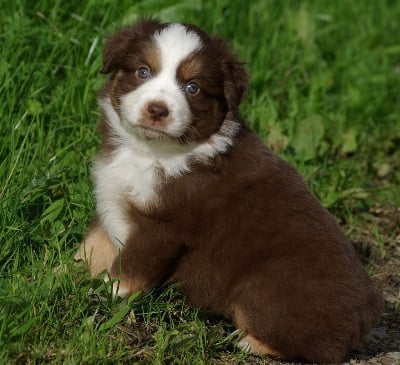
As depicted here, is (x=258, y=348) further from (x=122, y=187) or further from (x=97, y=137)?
(x=97, y=137)

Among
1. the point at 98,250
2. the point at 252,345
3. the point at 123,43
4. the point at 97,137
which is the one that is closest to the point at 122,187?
the point at 98,250

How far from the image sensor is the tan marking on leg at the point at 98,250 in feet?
17.3

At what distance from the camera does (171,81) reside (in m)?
4.71

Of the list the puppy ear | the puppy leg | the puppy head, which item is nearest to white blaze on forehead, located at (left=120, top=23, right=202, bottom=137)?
the puppy head

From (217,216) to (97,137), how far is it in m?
1.58

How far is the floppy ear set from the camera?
16.2ft

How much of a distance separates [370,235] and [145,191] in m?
2.56

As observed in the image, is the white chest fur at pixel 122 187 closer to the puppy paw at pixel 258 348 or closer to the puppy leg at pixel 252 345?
the puppy leg at pixel 252 345

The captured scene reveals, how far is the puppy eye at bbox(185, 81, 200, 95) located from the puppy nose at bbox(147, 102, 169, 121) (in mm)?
229

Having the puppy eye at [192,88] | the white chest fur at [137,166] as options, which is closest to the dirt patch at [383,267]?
the white chest fur at [137,166]

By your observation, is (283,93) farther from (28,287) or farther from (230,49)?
(28,287)

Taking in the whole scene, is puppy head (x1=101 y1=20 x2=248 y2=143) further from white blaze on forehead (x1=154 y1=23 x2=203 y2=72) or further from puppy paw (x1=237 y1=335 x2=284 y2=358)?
puppy paw (x1=237 y1=335 x2=284 y2=358)

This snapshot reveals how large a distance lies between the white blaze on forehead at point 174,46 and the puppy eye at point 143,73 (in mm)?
→ 103

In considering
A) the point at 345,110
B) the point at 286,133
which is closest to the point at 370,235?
the point at 286,133
